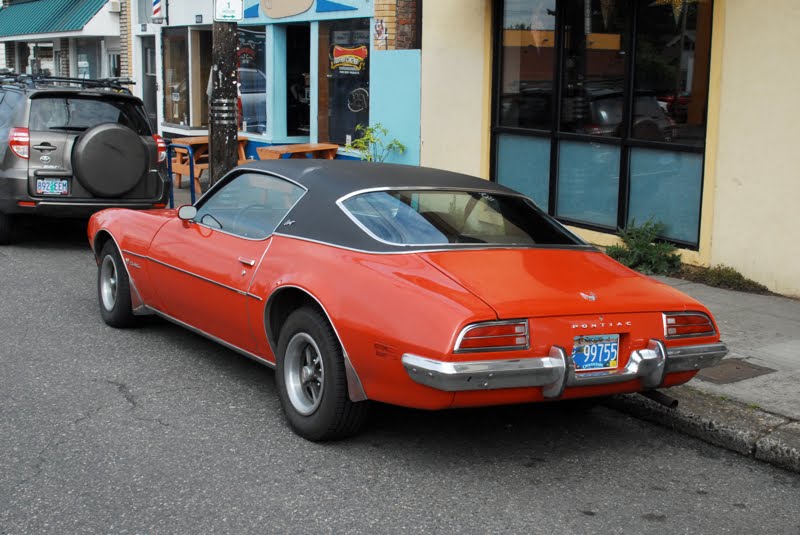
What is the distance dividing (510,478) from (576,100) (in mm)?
6845

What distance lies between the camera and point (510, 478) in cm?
481

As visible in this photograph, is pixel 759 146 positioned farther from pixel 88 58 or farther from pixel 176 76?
pixel 88 58

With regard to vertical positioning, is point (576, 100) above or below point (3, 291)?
above

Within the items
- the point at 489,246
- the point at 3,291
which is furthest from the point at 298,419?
the point at 3,291

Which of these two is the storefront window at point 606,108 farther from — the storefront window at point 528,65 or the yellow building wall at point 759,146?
the yellow building wall at point 759,146

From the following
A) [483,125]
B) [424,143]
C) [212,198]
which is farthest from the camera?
[424,143]

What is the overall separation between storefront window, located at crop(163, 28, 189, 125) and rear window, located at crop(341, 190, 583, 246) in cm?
1478

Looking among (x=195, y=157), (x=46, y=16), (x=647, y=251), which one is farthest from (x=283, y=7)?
(x=46, y=16)

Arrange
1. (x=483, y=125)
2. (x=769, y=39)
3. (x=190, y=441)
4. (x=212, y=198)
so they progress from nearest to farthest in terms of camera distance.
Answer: (x=190, y=441) → (x=212, y=198) → (x=769, y=39) → (x=483, y=125)

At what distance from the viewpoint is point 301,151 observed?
14.2 meters

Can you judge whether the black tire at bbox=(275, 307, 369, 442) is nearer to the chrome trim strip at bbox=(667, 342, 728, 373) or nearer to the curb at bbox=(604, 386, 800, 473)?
the chrome trim strip at bbox=(667, 342, 728, 373)

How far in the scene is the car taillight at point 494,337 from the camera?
4.48 m

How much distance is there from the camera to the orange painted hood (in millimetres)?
4727

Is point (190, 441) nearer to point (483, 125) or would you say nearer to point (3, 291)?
point (3, 291)
